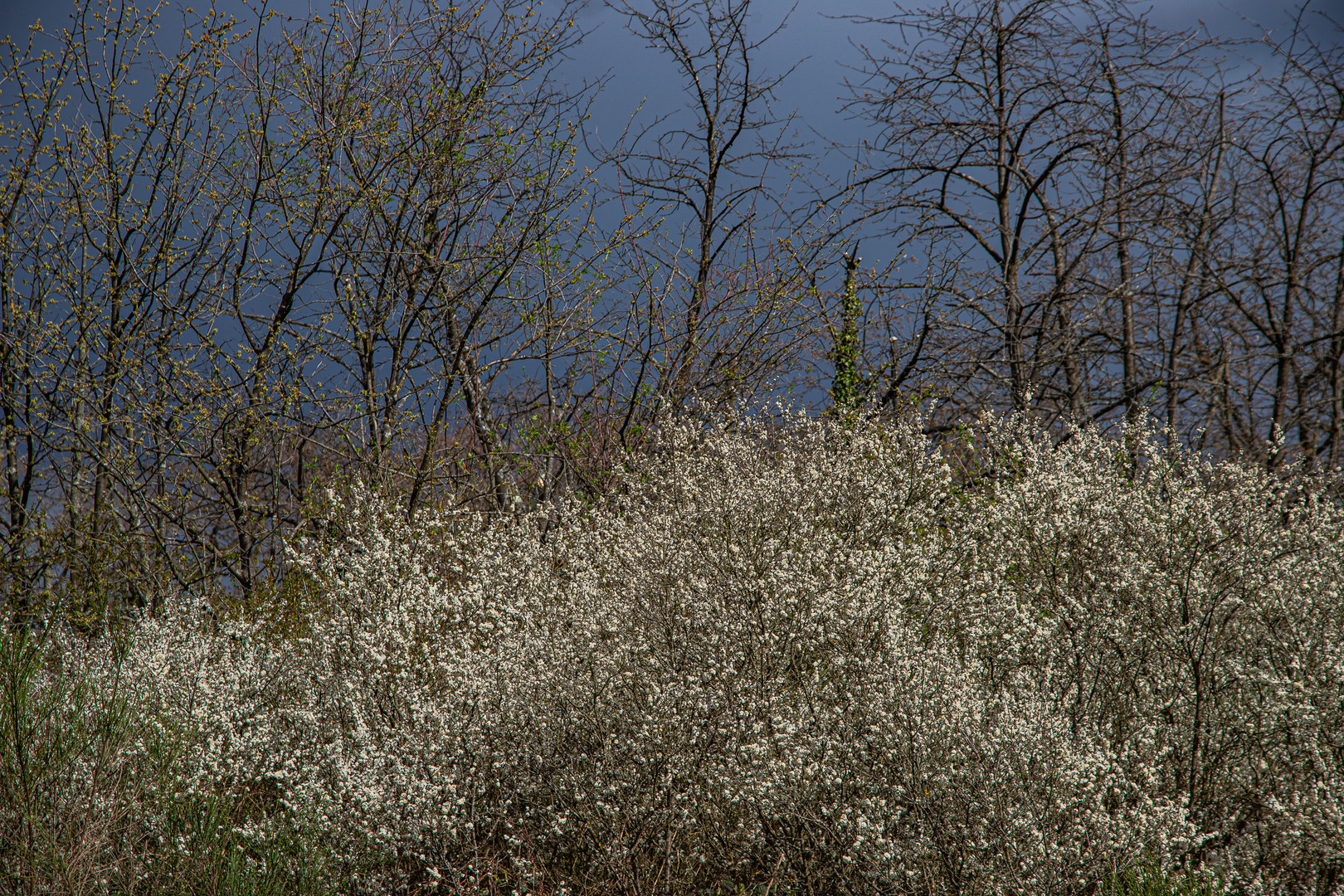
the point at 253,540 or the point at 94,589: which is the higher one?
the point at 253,540

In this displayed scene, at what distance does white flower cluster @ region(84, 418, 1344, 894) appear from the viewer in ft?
10.5

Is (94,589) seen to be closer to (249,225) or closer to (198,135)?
(249,225)

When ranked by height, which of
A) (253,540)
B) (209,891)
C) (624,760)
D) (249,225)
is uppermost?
(249,225)

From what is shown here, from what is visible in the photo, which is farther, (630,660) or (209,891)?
(630,660)

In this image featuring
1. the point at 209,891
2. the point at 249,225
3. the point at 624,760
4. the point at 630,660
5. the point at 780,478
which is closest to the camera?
the point at 209,891

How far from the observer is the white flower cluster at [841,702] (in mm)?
3201

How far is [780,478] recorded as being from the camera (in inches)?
200

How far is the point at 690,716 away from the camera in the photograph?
140 inches

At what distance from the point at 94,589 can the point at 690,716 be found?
606 centimetres

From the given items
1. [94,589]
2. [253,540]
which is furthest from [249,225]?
[94,589]

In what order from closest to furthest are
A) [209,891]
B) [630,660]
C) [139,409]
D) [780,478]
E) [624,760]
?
[209,891] < [624,760] < [630,660] < [780,478] < [139,409]

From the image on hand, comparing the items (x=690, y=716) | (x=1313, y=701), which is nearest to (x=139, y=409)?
(x=690, y=716)

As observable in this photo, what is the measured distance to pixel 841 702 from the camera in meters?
3.72

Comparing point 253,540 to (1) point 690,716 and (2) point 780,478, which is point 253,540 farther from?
(1) point 690,716
